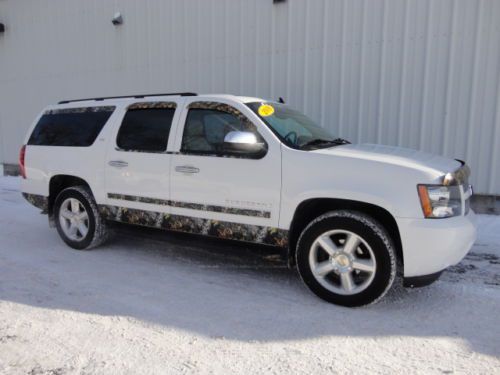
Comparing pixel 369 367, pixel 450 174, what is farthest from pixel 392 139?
pixel 369 367

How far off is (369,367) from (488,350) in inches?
34.7

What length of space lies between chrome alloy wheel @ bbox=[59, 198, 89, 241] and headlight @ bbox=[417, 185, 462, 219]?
3.77 m

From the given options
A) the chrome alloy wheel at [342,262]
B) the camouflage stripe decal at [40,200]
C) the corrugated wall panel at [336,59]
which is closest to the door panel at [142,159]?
the camouflage stripe decal at [40,200]

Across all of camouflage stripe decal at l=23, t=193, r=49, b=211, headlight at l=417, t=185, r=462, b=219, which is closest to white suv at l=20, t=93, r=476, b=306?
headlight at l=417, t=185, r=462, b=219

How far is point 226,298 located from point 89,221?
7.32ft

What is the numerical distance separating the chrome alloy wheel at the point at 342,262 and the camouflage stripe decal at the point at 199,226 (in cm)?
35

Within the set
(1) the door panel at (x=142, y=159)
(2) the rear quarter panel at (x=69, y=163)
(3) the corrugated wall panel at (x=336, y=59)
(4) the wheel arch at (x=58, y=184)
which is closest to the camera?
(1) the door panel at (x=142, y=159)

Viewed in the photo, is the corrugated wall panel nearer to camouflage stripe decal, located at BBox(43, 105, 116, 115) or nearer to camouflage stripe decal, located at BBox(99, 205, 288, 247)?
camouflage stripe decal, located at BBox(43, 105, 116, 115)

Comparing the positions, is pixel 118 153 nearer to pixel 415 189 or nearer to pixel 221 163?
pixel 221 163

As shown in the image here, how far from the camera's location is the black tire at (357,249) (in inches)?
136

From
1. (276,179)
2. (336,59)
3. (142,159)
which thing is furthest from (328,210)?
(336,59)

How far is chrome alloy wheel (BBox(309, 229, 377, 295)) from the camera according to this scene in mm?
3553

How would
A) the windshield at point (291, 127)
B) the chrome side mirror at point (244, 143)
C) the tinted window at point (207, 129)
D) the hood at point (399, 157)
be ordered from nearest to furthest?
1. the hood at point (399, 157)
2. the chrome side mirror at point (244, 143)
3. the windshield at point (291, 127)
4. the tinted window at point (207, 129)

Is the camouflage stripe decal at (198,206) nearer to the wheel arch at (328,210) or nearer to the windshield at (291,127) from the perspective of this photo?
the wheel arch at (328,210)
